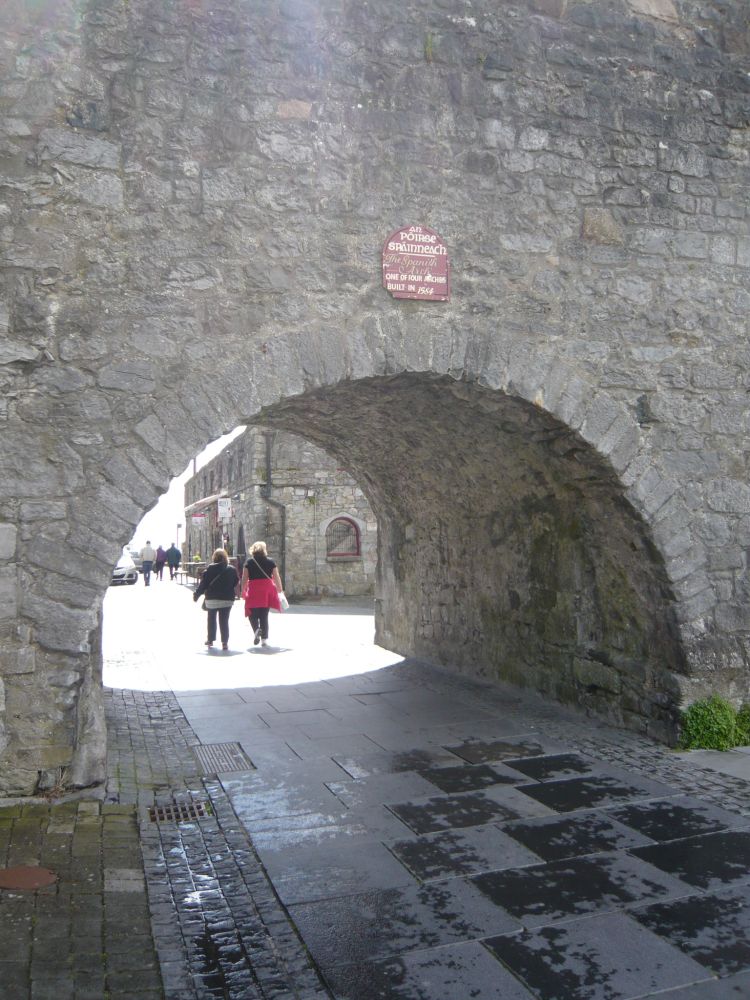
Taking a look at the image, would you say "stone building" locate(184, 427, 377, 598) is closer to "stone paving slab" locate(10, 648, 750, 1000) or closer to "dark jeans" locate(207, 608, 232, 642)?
"dark jeans" locate(207, 608, 232, 642)

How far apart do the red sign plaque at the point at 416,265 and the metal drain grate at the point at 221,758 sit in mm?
2926

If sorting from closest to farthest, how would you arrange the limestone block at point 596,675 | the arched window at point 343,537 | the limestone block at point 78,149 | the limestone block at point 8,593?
the limestone block at point 8,593 < the limestone block at point 78,149 < the limestone block at point 596,675 < the arched window at point 343,537

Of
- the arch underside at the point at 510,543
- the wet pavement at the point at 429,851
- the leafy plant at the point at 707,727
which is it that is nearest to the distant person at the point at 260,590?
the arch underside at the point at 510,543

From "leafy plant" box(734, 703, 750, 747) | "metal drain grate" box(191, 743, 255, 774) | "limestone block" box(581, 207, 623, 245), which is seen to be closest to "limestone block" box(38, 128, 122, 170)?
"limestone block" box(581, 207, 623, 245)

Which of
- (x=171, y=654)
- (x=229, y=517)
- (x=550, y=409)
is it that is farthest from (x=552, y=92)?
(x=229, y=517)

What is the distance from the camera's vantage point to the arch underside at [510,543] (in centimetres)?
555

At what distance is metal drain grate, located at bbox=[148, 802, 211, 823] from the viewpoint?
404cm

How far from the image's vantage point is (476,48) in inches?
206

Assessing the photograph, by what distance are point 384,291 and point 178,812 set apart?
10.1 feet

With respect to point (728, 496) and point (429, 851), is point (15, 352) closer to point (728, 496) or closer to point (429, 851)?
point (429, 851)

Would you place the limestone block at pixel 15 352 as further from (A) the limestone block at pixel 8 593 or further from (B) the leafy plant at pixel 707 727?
(B) the leafy plant at pixel 707 727

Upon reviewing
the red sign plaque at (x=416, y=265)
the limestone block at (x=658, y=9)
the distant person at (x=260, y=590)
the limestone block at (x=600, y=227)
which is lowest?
the distant person at (x=260, y=590)

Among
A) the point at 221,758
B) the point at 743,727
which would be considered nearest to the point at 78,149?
the point at 221,758

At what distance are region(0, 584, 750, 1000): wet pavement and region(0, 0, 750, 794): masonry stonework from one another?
725 millimetres
